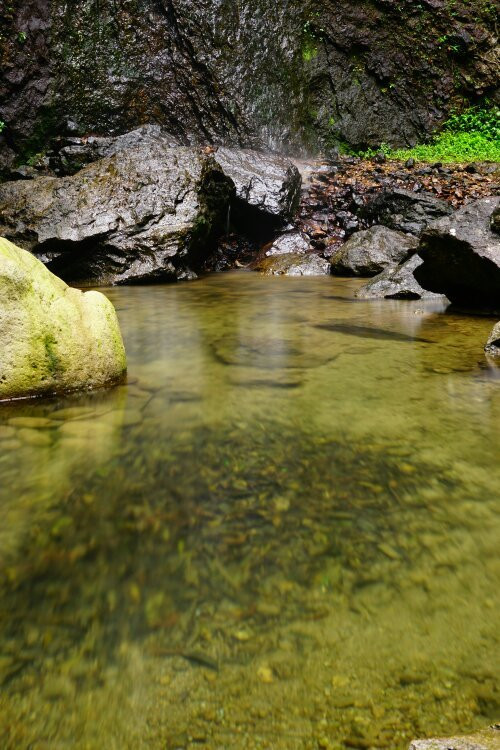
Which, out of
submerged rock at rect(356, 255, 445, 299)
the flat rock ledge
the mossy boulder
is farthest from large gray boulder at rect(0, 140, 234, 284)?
the flat rock ledge

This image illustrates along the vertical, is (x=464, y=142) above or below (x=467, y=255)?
above

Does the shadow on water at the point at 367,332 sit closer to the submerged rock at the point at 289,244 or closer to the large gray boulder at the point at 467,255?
the large gray boulder at the point at 467,255

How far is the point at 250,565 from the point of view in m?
1.62

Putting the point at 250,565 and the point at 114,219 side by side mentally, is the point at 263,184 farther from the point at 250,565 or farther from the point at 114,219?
the point at 250,565

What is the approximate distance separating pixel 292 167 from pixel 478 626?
11.7 metres

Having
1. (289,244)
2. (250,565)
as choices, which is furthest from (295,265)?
(250,565)

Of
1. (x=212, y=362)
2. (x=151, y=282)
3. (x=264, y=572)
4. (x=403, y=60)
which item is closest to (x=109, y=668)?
(x=264, y=572)

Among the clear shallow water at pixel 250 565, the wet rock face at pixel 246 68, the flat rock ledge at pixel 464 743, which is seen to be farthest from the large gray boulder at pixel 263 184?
the flat rock ledge at pixel 464 743

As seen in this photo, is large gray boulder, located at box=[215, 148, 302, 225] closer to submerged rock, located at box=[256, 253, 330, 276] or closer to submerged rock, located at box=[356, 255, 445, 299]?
submerged rock, located at box=[256, 253, 330, 276]

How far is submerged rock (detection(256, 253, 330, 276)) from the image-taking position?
9883mm

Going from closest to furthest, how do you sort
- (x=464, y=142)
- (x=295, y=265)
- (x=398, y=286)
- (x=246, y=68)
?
(x=398, y=286), (x=295, y=265), (x=246, y=68), (x=464, y=142)

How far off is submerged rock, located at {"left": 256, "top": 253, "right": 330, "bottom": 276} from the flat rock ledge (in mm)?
9241

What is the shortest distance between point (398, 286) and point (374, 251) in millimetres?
2282

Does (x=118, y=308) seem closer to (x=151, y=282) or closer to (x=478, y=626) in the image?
(x=151, y=282)
